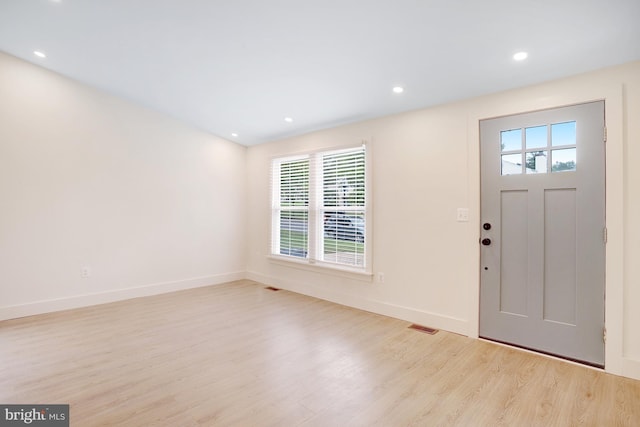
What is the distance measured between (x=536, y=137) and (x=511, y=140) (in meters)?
0.19

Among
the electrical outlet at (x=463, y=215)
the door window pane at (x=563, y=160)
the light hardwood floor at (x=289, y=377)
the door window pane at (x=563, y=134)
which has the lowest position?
the light hardwood floor at (x=289, y=377)

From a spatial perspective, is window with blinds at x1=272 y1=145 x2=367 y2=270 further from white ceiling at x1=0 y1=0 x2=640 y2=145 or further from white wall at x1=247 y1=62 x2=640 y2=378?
white ceiling at x1=0 y1=0 x2=640 y2=145

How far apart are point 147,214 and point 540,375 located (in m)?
4.91

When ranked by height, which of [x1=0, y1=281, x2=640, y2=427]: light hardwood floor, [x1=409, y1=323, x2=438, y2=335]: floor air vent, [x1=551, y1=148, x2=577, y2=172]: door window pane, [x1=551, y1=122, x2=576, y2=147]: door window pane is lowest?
[x1=0, y1=281, x2=640, y2=427]: light hardwood floor

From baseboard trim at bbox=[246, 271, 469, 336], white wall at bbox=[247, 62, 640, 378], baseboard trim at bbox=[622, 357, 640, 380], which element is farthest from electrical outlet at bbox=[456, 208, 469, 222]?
baseboard trim at bbox=[622, 357, 640, 380]

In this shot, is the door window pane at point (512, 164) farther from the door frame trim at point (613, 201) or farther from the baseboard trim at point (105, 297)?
the baseboard trim at point (105, 297)

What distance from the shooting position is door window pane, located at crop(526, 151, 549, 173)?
8.93 feet

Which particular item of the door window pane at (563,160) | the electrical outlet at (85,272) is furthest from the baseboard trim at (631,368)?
the electrical outlet at (85,272)

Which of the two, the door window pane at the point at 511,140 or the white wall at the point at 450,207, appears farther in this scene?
the door window pane at the point at 511,140

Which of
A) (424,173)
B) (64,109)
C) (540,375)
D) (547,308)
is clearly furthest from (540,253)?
(64,109)

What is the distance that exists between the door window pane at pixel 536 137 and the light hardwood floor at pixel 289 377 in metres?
1.84

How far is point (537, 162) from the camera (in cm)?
275

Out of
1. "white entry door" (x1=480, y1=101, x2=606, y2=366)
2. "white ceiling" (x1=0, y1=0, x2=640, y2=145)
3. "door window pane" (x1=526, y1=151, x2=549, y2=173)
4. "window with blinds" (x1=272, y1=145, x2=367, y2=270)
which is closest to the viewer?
"white ceiling" (x1=0, y1=0, x2=640, y2=145)

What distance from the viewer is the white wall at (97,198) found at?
11.7 ft
